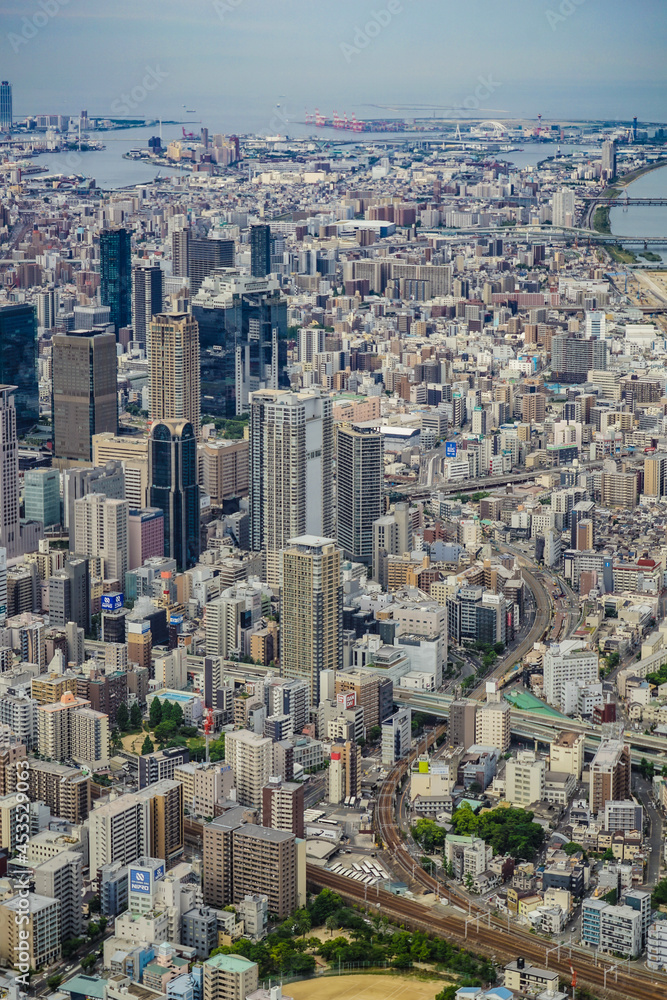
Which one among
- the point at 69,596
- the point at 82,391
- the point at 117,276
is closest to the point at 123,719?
the point at 69,596

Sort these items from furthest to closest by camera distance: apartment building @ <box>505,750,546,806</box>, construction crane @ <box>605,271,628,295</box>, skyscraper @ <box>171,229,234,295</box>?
construction crane @ <box>605,271,628,295</box> < skyscraper @ <box>171,229,234,295</box> < apartment building @ <box>505,750,546,806</box>

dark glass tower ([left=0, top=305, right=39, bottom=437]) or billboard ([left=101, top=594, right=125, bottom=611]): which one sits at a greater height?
dark glass tower ([left=0, top=305, right=39, bottom=437])

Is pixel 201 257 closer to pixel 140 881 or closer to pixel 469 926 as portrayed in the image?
pixel 140 881

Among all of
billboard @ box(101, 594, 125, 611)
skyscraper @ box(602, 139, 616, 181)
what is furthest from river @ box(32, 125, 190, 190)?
billboard @ box(101, 594, 125, 611)

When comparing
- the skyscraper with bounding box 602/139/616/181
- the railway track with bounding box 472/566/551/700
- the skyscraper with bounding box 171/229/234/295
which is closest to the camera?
the railway track with bounding box 472/566/551/700

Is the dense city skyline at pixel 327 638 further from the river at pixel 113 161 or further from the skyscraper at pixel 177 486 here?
the river at pixel 113 161

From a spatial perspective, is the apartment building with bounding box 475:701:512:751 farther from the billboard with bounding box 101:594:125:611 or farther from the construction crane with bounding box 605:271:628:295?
the construction crane with bounding box 605:271:628:295

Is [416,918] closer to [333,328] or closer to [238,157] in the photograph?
[333,328]
